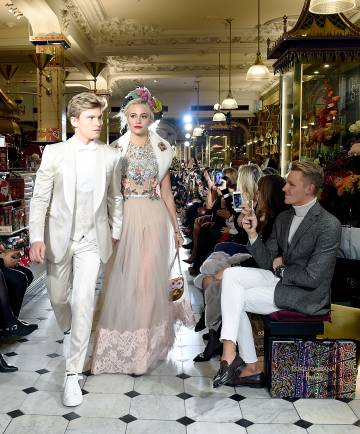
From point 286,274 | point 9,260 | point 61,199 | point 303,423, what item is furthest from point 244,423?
point 9,260

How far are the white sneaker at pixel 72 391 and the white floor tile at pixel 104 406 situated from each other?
1.6 inches

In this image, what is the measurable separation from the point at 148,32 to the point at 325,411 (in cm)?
1032

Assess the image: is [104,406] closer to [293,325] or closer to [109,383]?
[109,383]

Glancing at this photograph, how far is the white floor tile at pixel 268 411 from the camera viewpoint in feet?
10.4

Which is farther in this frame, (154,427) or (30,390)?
(30,390)

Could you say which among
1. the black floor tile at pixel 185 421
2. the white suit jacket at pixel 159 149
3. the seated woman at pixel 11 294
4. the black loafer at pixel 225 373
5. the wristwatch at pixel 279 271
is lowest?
the black floor tile at pixel 185 421

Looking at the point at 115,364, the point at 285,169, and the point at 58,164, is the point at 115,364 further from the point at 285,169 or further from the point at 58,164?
the point at 285,169

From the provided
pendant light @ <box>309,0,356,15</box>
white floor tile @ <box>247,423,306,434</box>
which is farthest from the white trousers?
pendant light @ <box>309,0,356,15</box>

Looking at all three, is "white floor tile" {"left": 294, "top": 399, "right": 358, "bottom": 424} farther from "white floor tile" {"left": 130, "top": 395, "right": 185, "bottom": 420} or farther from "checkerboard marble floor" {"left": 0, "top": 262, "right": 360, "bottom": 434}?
"white floor tile" {"left": 130, "top": 395, "right": 185, "bottom": 420}

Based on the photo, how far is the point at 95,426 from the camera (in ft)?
10.0

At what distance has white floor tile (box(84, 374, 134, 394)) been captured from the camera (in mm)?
3547

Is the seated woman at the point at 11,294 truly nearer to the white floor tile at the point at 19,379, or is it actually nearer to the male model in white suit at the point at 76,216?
the white floor tile at the point at 19,379

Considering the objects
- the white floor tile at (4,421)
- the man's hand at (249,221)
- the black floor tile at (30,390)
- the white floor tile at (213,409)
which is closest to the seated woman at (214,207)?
the man's hand at (249,221)

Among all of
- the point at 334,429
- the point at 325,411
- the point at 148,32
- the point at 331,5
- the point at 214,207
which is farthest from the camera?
the point at 148,32
